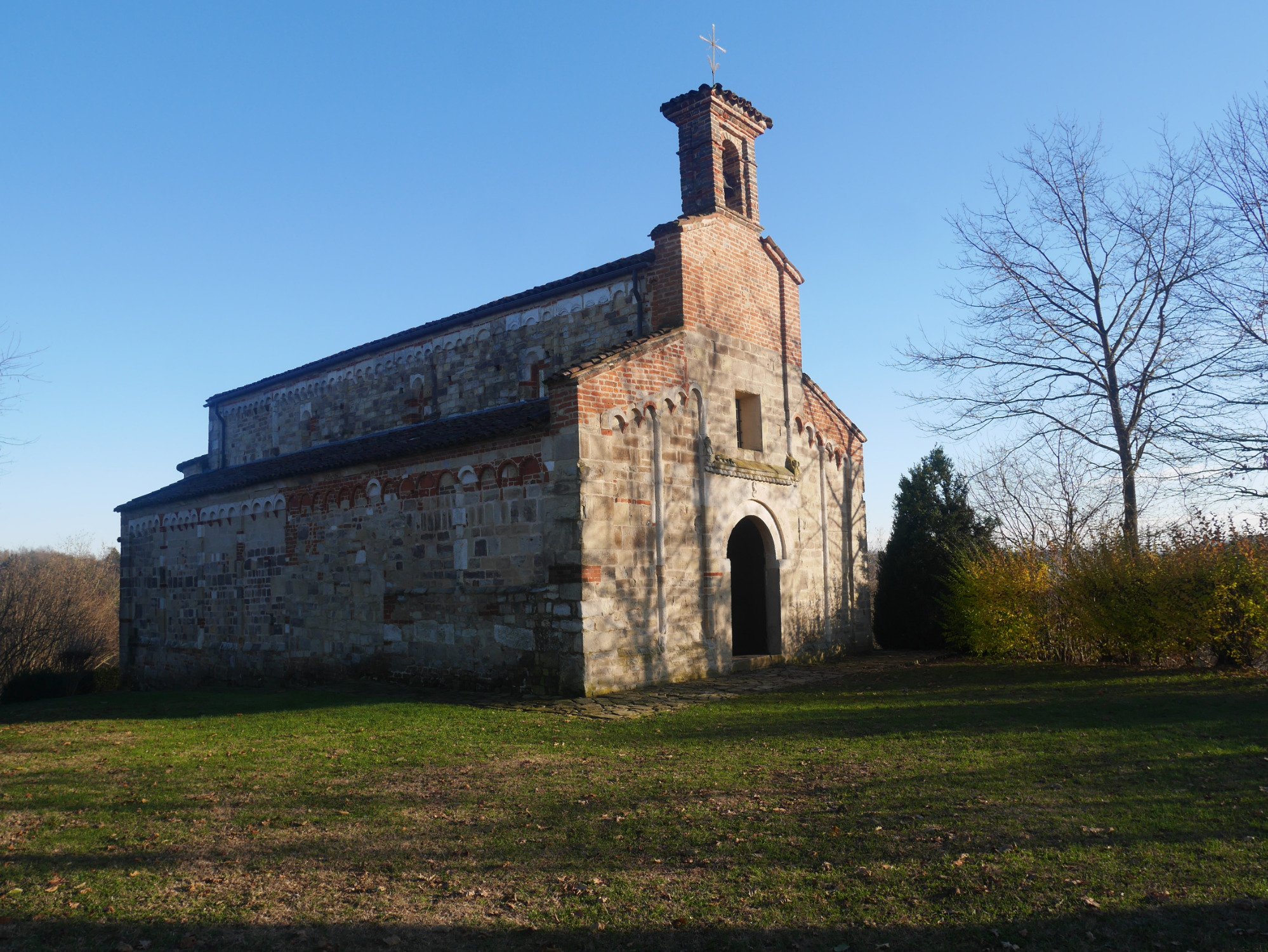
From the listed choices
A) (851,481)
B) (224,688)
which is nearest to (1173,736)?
(851,481)

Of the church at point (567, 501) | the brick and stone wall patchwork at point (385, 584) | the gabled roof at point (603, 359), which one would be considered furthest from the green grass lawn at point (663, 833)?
the gabled roof at point (603, 359)

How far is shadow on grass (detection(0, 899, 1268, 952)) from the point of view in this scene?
376cm

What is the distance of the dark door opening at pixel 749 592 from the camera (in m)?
15.6

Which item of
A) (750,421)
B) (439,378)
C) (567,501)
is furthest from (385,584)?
(750,421)

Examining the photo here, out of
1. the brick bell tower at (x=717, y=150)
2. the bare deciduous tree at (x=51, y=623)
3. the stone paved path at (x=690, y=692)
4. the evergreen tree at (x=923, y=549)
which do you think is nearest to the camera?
the stone paved path at (x=690, y=692)

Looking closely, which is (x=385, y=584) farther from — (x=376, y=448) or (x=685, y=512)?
(x=685, y=512)

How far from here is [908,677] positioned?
502 inches

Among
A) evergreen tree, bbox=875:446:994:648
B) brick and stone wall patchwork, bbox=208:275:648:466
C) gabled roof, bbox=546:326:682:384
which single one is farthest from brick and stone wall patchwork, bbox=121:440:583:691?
evergreen tree, bbox=875:446:994:648

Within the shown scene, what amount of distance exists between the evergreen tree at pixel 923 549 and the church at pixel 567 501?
1.62 metres

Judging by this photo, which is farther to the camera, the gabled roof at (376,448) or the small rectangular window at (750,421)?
the small rectangular window at (750,421)

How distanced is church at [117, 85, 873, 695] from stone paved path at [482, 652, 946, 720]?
340 mm

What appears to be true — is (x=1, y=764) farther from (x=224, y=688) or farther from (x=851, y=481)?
(x=851, y=481)

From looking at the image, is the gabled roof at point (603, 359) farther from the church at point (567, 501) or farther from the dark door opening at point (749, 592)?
the dark door opening at point (749, 592)

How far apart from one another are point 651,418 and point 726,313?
9.16ft
